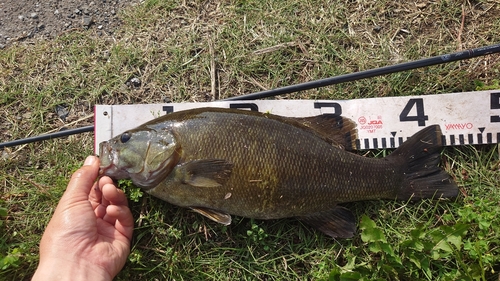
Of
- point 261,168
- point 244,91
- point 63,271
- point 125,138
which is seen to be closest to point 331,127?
point 261,168

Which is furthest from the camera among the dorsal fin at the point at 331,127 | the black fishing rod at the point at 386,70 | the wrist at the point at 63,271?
the dorsal fin at the point at 331,127

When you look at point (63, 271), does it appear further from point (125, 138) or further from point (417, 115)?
point (417, 115)

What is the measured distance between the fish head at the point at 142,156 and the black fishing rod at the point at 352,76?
1.94 feet

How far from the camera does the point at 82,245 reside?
305 cm

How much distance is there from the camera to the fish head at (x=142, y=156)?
10.0 ft

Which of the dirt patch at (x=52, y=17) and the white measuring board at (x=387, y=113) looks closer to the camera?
the white measuring board at (x=387, y=113)

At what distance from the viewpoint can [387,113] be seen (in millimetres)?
3625

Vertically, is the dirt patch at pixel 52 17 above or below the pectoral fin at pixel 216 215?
above

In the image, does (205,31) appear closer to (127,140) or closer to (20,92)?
(127,140)

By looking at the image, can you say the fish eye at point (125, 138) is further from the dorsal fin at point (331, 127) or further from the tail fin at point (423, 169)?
the tail fin at point (423, 169)

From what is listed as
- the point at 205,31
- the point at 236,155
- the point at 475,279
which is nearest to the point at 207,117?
the point at 236,155

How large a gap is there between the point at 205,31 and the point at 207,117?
1278mm

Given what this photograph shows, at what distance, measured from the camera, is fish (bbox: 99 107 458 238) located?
3059 millimetres

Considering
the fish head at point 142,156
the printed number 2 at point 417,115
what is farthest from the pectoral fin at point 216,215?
the printed number 2 at point 417,115
